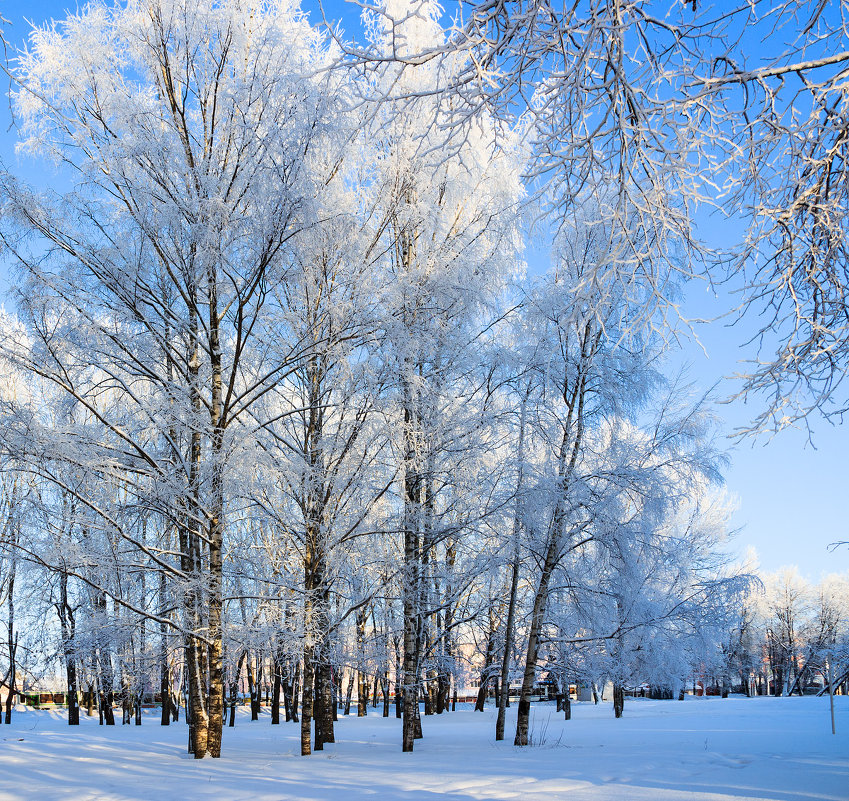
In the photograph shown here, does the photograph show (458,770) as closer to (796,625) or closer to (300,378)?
(300,378)

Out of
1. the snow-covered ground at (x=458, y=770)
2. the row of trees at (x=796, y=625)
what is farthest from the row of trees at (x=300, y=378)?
the row of trees at (x=796, y=625)

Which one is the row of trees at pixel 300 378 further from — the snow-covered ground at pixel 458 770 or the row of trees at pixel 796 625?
the row of trees at pixel 796 625

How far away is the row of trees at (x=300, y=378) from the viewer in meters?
8.68

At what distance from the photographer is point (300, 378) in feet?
36.5

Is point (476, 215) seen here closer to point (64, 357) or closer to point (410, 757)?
point (64, 357)

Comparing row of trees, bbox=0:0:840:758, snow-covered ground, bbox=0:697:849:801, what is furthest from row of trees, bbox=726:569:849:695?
row of trees, bbox=0:0:840:758

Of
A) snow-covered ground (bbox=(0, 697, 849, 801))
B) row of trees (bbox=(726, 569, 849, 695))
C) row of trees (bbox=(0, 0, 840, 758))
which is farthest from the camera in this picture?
row of trees (bbox=(726, 569, 849, 695))

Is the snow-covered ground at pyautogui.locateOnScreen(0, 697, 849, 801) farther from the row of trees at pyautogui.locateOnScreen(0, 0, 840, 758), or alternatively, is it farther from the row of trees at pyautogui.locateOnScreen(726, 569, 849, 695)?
the row of trees at pyautogui.locateOnScreen(726, 569, 849, 695)

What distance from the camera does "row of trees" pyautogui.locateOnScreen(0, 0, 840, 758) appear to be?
868 centimetres

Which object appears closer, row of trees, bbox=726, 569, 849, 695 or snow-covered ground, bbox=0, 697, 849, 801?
snow-covered ground, bbox=0, 697, 849, 801

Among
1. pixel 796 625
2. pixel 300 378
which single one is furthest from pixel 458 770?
pixel 796 625

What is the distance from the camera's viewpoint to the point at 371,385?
1027cm

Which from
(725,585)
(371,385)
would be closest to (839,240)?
(371,385)

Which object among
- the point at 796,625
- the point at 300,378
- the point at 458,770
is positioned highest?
the point at 300,378
